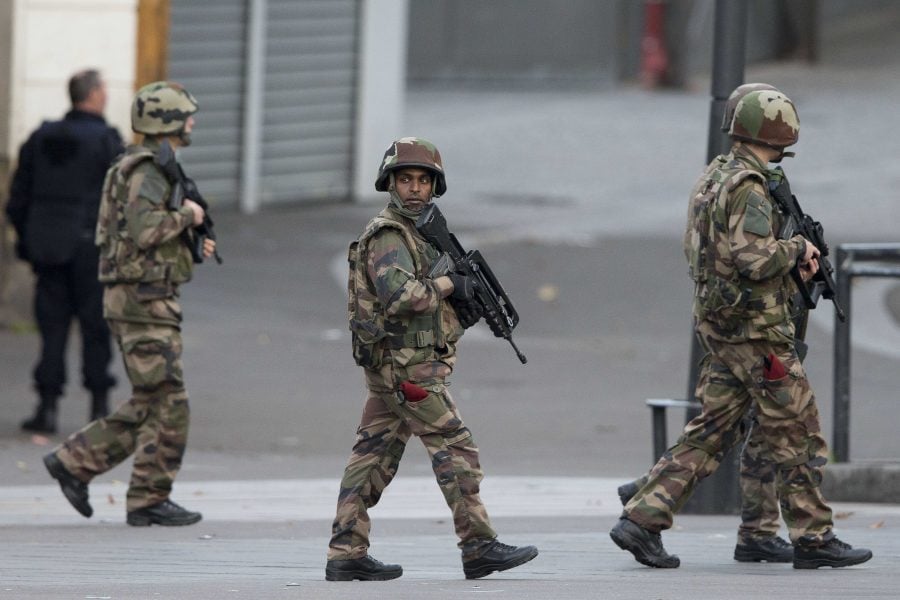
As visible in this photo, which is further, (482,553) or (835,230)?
(835,230)

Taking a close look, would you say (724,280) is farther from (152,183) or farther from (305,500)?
(305,500)

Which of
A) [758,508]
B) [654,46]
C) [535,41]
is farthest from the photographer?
[654,46]

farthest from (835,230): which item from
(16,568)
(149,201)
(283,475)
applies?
A: (16,568)

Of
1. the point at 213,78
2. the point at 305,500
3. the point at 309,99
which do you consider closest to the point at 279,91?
the point at 309,99

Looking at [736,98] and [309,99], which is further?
[309,99]

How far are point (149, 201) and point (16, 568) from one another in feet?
5.94

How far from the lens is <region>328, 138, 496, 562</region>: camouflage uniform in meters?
5.95

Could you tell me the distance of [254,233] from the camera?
→ 640 inches

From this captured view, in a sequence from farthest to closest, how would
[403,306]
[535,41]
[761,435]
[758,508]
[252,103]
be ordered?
[535,41]
[252,103]
[758,508]
[761,435]
[403,306]

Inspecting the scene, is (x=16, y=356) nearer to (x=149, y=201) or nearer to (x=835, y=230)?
(x=149, y=201)

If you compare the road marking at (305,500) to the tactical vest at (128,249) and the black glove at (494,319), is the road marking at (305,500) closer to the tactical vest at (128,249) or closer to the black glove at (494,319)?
the tactical vest at (128,249)

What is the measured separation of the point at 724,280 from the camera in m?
6.29

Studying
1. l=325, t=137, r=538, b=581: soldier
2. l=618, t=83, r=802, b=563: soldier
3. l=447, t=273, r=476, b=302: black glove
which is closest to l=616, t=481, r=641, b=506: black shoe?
l=618, t=83, r=802, b=563: soldier

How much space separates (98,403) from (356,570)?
405cm
